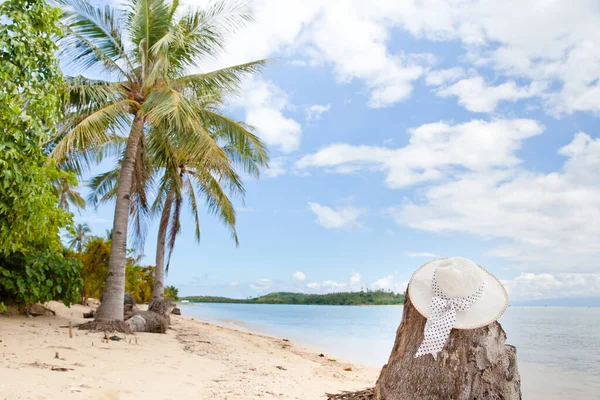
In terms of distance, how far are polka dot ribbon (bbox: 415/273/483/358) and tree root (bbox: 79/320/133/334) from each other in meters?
9.04

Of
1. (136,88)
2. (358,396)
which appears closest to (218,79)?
(136,88)

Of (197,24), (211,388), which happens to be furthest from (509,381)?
(197,24)

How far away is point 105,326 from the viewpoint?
408 inches

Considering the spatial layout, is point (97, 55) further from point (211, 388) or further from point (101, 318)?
point (211, 388)

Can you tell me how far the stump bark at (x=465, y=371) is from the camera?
2.90 meters

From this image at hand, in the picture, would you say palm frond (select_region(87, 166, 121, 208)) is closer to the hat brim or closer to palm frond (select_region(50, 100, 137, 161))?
palm frond (select_region(50, 100, 137, 161))

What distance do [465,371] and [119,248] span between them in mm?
10189

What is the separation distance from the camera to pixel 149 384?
19.5ft

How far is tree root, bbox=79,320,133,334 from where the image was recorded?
1027cm

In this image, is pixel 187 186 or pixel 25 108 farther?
pixel 187 186

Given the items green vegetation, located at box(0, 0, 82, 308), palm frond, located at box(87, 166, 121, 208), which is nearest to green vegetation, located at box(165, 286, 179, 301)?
palm frond, located at box(87, 166, 121, 208)

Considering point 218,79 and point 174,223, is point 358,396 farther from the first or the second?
point 174,223

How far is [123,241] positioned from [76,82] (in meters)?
4.07

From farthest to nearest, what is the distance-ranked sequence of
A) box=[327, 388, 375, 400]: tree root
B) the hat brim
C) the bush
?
the bush < box=[327, 388, 375, 400]: tree root < the hat brim
